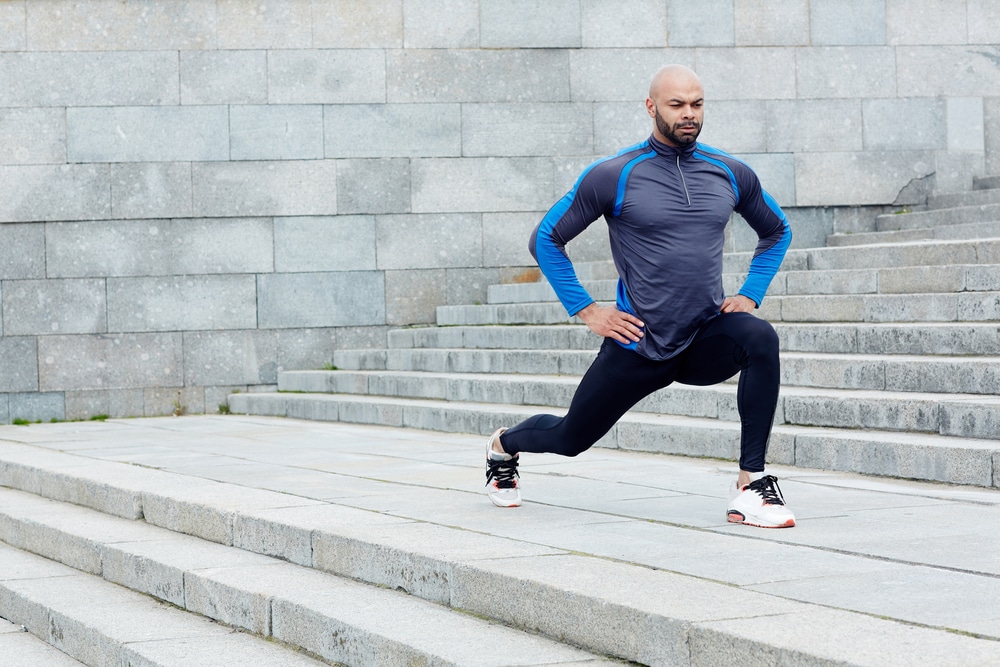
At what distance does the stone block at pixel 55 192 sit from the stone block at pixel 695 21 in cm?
568

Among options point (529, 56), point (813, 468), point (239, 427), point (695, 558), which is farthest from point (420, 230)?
point (695, 558)

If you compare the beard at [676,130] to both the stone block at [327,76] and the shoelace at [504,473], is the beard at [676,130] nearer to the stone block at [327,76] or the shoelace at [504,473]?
the shoelace at [504,473]

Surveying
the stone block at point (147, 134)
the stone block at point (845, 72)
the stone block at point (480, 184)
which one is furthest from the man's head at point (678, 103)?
the stone block at point (845, 72)

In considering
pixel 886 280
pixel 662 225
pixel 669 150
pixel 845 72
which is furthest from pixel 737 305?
pixel 845 72


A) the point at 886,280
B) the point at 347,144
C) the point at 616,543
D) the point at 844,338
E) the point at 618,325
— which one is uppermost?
the point at 347,144

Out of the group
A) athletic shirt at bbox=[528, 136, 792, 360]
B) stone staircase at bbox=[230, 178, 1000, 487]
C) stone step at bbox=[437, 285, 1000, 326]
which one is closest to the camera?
athletic shirt at bbox=[528, 136, 792, 360]

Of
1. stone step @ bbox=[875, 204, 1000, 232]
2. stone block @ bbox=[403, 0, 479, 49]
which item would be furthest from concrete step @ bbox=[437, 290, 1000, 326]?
stone block @ bbox=[403, 0, 479, 49]

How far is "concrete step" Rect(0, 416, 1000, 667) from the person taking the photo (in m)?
3.42

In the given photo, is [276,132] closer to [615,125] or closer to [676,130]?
[615,125]

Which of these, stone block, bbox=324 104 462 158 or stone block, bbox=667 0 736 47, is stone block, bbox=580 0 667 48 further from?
stone block, bbox=324 104 462 158

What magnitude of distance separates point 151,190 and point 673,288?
8563mm

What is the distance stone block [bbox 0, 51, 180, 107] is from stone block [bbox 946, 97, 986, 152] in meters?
7.66

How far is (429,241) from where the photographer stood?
13.1 meters

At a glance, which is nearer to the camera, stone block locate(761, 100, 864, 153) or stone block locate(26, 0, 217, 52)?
stone block locate(26, 0, 217, 52)
